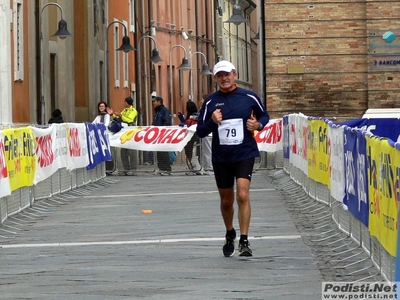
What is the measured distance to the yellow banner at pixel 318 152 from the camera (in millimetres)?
17172

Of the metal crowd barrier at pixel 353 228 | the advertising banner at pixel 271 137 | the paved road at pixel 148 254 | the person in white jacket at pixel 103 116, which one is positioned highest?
the person in white jacket at pixel 103 116

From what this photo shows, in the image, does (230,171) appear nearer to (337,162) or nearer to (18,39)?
(337,162)

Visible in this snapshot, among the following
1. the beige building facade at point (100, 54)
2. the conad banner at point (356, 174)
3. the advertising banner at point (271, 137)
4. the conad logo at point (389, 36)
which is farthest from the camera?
the conad logo at point (389, 36)

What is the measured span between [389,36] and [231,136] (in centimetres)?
2038

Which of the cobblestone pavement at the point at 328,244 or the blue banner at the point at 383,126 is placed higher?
the blue banner at the point at 383,126

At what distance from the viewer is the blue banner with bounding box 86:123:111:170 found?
87.0 ft

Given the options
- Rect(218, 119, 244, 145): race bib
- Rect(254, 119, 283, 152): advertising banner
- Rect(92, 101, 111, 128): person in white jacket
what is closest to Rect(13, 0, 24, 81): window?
Rect(92, 101, 111, 128): person in white jacket

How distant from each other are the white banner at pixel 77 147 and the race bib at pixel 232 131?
10.9 m

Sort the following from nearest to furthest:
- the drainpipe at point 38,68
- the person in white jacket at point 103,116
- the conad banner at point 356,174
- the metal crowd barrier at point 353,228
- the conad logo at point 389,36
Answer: the metal crowd barrier at point 353,228
the conad banner at point 356,174
the person in white jacket at point 103,116
the conad logo at point 389,36
the drainpipe at point 38,68

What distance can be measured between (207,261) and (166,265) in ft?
1.51

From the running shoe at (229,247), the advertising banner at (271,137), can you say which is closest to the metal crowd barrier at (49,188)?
the advertising banner at (271,137)

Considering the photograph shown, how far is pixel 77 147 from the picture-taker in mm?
24656

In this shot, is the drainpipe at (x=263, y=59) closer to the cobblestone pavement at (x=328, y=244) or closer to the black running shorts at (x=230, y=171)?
the cobblestone pavement at (x=328, y=244)


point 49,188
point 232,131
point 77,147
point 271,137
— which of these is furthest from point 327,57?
point 232,131
